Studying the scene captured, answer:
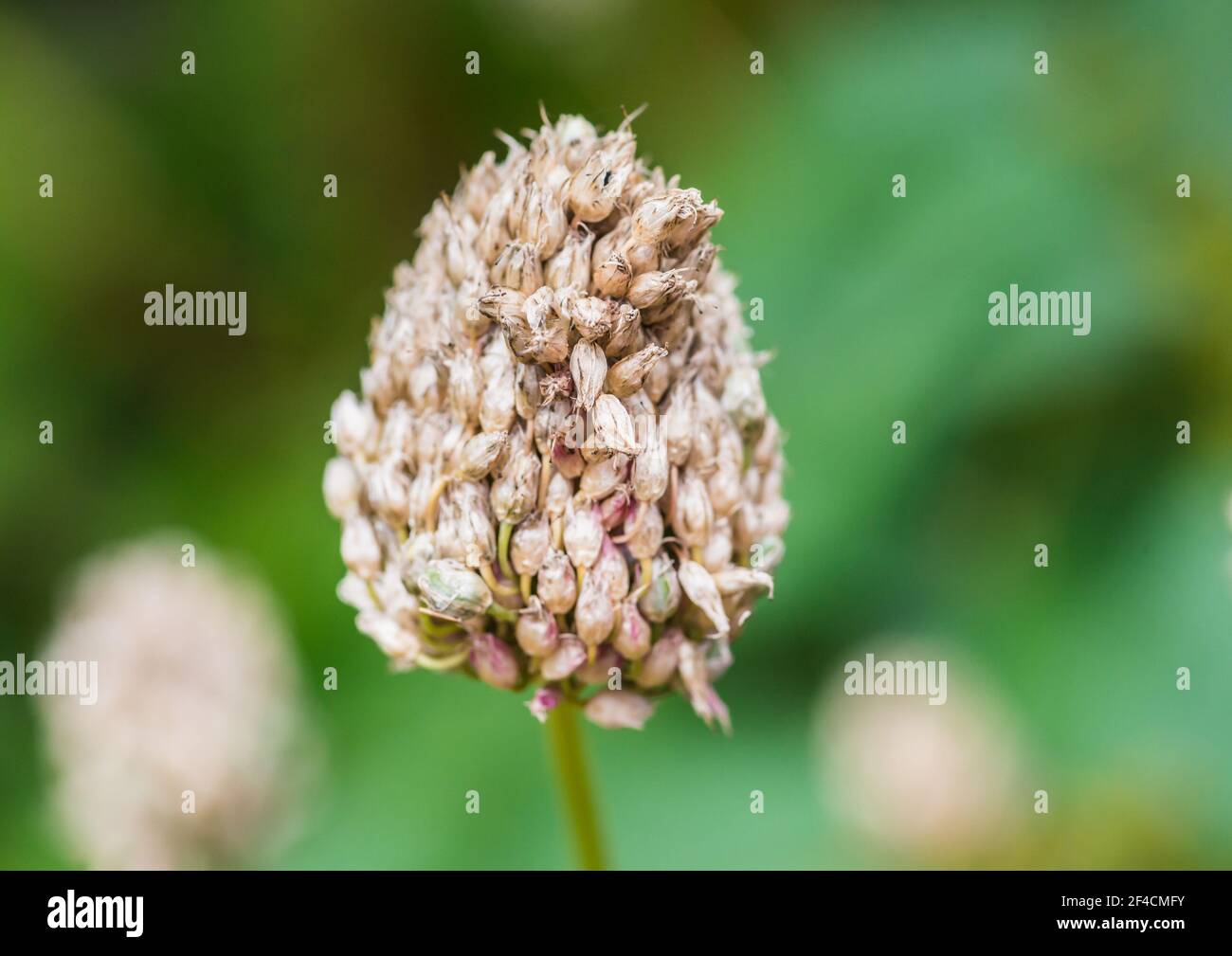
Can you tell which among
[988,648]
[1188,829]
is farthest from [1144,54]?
[1188,829]

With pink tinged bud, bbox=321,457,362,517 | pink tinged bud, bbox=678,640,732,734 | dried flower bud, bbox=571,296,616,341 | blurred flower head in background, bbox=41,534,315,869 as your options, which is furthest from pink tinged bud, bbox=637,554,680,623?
blurred flower head in background, bbox=41,534,315,869

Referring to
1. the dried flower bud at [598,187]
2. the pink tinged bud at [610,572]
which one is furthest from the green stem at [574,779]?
the dried flower bud at [598,187]

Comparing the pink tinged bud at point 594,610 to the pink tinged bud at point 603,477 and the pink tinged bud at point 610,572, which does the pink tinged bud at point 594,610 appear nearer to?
the pink tinged bud at point 610,572

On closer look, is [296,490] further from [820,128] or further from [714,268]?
[714,268]

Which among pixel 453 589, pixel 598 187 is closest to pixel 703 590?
pixel 453 589

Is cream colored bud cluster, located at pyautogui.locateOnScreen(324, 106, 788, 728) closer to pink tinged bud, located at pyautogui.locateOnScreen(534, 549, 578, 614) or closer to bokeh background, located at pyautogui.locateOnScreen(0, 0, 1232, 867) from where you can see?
pink tinged bud, located at pyautogui.locateOnScreen(534, 549, 578, 614)

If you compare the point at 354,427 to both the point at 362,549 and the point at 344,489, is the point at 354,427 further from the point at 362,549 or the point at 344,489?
the point at 362,549

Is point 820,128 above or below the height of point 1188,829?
above
